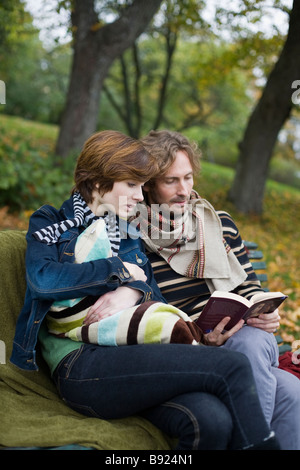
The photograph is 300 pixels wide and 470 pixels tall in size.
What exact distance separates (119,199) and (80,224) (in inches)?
10.4

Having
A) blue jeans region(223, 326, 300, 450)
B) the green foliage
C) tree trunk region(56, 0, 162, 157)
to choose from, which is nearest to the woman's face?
blue jeans region(223, 326, 300, 450)

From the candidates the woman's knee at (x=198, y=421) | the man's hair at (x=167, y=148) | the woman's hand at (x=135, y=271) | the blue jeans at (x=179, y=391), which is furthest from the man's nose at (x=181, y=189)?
the woman's knee at (x=198, y=421)

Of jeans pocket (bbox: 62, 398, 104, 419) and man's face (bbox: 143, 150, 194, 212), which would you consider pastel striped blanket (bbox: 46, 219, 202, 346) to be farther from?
man's face (bbox: 143, 150, 194, 212)

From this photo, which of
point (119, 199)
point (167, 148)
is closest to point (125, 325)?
point (119, 199)

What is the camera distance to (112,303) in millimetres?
2463

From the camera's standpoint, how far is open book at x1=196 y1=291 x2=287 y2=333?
2.54 m

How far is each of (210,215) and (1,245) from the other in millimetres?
1321

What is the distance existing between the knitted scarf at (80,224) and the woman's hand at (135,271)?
13 cm

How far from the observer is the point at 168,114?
2292 cm

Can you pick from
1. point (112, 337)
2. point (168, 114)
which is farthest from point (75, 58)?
point (168, 114)

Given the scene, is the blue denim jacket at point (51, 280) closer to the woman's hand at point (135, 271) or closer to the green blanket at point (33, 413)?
the woman's hand at point (135, 271)

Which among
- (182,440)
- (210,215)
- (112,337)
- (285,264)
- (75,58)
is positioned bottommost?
(285,264)

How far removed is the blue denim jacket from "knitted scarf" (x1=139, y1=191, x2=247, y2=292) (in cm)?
51
